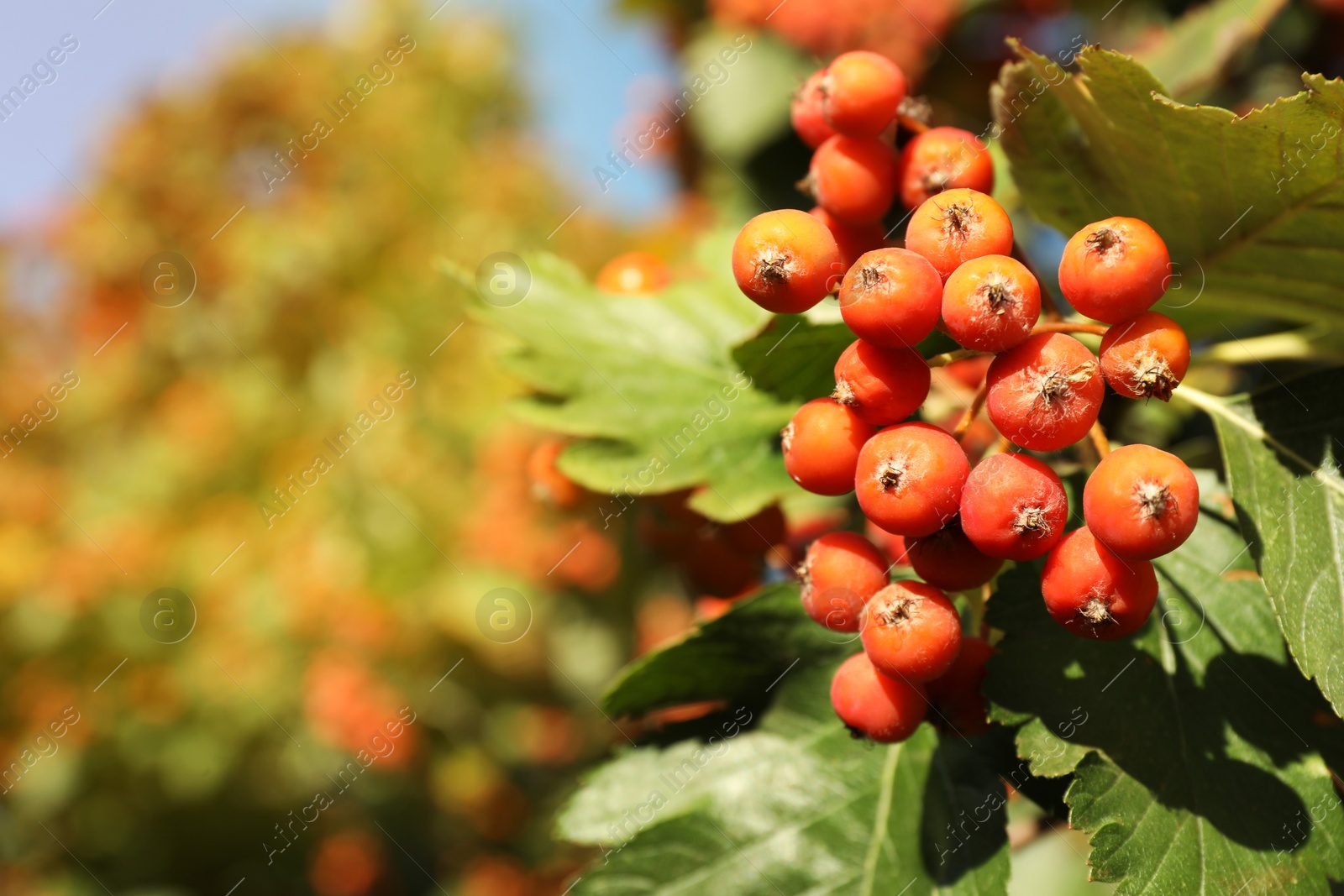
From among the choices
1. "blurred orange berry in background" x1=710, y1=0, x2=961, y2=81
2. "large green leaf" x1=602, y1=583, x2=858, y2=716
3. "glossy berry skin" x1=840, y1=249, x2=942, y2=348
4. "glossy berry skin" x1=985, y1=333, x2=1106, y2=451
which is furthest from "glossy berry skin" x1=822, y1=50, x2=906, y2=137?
"blurred orange berry in background" x1=710, y1=0, x2=961, y2=81

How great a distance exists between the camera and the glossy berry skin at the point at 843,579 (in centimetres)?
97

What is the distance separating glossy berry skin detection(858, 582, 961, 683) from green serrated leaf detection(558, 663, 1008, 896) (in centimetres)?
32

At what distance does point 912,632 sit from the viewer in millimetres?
885

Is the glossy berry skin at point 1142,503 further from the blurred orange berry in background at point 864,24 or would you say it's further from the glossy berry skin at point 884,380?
the blurred orange berry in background at point 864,24

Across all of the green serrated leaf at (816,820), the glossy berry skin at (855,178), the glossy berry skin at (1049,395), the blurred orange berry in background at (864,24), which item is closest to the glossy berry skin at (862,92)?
the glossy berry skin at (855,178)

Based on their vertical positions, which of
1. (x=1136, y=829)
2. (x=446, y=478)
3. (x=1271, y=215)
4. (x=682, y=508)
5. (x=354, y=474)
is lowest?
(x=446, y=478)

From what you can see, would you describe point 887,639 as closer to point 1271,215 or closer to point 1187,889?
point 1187,889

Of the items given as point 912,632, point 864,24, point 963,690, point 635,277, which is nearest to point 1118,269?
point 912,632

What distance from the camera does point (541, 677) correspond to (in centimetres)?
502

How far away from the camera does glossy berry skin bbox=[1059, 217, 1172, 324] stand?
847mm

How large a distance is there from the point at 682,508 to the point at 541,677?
3.74 m

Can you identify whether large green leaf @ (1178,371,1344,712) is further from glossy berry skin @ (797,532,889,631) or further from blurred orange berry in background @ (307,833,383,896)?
blurred orange berry in background @ (307,833,383,896)

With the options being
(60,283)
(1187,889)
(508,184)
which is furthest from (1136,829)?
(60,283)

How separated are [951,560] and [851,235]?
18.0 inches
